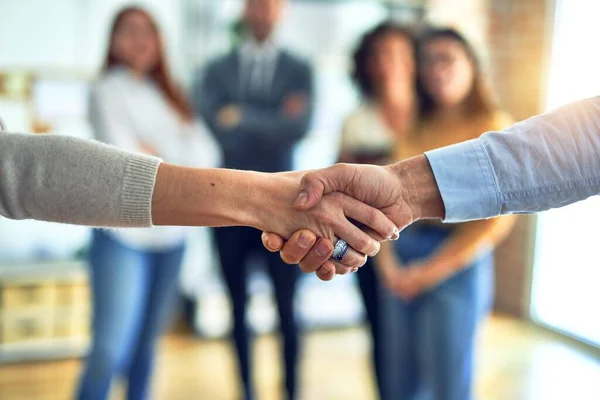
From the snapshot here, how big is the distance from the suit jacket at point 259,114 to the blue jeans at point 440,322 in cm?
58

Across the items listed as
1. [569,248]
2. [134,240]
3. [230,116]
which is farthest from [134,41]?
[569,248]

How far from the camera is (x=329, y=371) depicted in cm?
269

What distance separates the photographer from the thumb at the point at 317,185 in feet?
3.55

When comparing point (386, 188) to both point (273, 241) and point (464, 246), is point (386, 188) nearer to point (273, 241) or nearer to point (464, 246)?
point (273, 241)

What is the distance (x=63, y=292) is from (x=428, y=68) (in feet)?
6.71

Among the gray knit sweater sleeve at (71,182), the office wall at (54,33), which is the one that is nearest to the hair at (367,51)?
the gray knit sweater sleeve at (71,182)

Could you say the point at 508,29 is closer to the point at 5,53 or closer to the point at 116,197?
the point at 5,53

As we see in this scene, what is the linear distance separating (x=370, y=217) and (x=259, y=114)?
1.02 m

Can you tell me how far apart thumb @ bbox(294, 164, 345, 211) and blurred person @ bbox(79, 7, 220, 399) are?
79cm

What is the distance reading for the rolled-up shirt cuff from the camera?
3.32 feet

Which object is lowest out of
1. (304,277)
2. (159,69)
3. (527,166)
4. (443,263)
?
(304,277)

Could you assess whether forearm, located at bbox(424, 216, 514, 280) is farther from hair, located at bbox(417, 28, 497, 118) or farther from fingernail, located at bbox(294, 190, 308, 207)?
fingernail, located at bbox(294, 190, 308, 207)

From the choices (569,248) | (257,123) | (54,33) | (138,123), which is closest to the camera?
(138,123)

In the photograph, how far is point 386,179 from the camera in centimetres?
110
